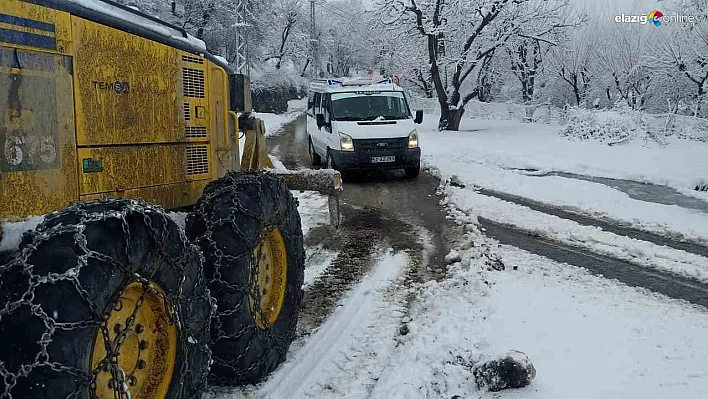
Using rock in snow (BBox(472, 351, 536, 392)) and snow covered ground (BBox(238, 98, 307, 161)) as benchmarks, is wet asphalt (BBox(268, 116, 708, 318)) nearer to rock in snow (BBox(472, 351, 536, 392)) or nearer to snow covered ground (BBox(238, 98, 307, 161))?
rock in snow (BBox(472, 351, 536, 392))

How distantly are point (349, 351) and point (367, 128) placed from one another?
872 centimetres

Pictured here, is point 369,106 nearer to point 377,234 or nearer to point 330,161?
point 330,161

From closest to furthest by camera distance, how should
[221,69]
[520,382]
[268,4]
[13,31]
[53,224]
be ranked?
1. [53,224]
2. [13,31]
3. [520,382]
4. [221,69]
5. [268,4]

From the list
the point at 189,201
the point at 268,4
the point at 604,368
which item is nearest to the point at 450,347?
the point at 604,368

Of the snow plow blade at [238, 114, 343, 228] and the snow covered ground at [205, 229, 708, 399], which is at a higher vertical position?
the snow plow blade at [238, 114, 343, 228]

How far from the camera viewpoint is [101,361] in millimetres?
2400

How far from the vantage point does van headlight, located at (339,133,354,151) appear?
12.6 meters

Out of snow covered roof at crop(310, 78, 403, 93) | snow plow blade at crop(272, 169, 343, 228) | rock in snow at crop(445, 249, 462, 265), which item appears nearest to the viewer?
snow plow blade at crop(272, 169, 343, 228)

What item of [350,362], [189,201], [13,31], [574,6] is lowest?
[350,362]

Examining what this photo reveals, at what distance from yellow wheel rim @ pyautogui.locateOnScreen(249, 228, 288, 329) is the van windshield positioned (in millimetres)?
9253

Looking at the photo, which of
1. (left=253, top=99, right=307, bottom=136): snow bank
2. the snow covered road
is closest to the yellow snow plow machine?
the snow covered road

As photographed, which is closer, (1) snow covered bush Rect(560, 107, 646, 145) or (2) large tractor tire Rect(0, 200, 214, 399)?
(2) large tractor tire Rect(0, 200, 214, 399)

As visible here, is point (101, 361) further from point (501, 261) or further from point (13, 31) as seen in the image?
point (501, 261)

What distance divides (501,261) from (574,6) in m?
35.9
